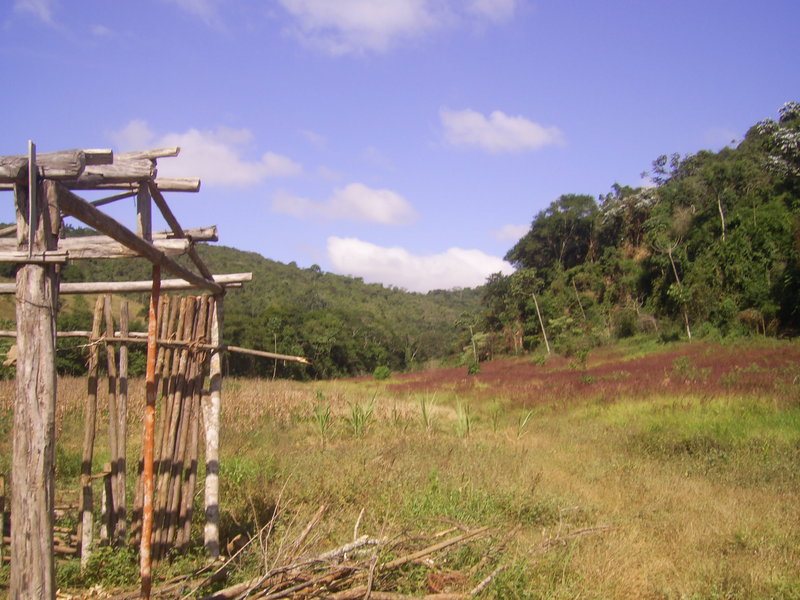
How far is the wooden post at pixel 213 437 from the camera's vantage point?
3936 millimetres

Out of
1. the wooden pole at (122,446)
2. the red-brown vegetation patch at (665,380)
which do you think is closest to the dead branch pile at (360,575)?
the wooden pole at (122,446)

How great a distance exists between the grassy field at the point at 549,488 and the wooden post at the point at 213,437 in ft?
0.90

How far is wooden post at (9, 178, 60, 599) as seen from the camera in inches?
80.6

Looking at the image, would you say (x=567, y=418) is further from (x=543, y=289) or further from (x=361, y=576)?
(x=543, y=289)

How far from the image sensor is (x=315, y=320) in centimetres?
4081

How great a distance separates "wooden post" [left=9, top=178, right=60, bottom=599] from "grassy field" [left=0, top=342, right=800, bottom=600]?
1.37 metres

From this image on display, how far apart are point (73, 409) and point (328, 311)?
116 ft

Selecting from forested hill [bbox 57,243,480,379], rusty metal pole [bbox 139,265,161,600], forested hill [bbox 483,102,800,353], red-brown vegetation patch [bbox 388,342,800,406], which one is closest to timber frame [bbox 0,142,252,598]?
rusty metal pole [bbox 139,265,161,600]

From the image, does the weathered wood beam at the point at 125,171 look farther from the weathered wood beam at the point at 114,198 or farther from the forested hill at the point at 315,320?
the forested hill at the point at 315,320

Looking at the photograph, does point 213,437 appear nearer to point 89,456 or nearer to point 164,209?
point 89,456

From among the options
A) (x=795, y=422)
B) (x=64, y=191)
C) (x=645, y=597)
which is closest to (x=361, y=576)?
(x=645, y=597)

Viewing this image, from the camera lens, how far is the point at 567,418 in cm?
1080

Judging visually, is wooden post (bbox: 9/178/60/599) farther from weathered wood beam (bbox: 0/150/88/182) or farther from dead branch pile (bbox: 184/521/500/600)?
dead branch pile (bbox: 184/521/500/600)

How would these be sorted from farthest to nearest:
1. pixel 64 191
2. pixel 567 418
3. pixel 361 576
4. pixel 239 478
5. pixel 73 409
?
1. pixel 567 418
2. pixel 73 409
3. pixel 239 478
4. pixel 361 576
5. pixel 64 191
